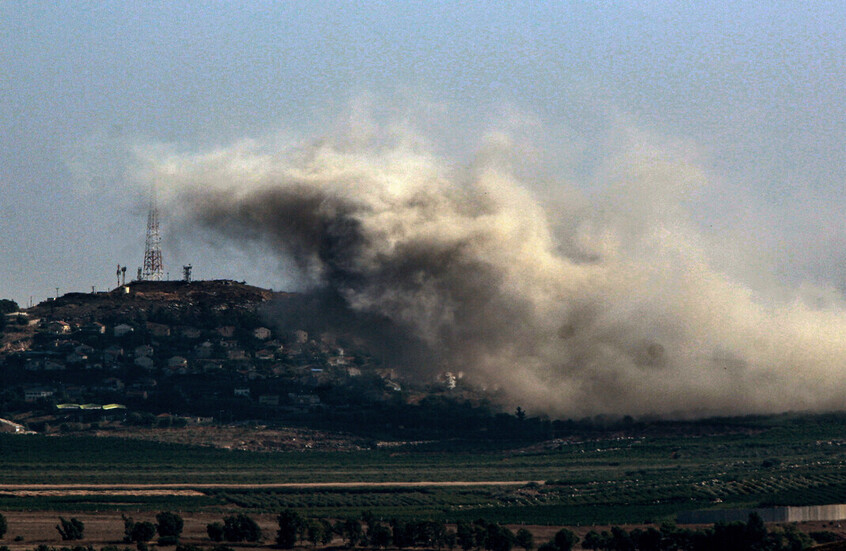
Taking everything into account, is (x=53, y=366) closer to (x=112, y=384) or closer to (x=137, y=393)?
(x=112, y=384)

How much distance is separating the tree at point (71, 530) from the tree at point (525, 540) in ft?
97.1

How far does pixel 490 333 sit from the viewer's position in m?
163

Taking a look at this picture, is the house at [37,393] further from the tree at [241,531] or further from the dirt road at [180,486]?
Result: the tree at [241,531]

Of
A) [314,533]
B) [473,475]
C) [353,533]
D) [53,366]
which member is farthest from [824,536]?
[53,366]

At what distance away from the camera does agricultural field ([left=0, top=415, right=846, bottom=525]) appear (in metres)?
125

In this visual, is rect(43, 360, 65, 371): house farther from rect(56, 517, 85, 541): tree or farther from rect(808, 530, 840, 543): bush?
rect(808, 530, 840, 543): bush

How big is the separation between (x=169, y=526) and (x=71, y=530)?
6.57 m

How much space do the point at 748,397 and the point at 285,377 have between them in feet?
189

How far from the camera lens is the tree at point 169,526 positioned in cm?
10900

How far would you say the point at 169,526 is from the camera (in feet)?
359

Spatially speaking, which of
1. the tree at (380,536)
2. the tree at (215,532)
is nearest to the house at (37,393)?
the tree at (215,532)

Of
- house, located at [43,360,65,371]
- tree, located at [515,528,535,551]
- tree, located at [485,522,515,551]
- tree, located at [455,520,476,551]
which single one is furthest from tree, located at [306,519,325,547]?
house, located at [43,360,65,371]

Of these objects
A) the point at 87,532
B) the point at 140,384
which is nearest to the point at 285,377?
the point at 140,384

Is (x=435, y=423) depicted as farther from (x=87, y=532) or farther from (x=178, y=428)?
(x=87, y=532)
